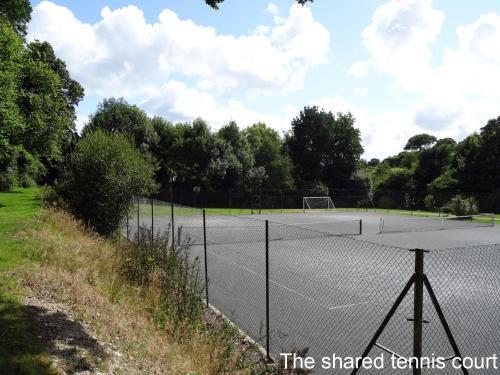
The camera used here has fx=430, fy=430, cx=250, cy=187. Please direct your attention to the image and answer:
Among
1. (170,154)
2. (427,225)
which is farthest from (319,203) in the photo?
(427,225)

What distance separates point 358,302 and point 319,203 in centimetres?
4253

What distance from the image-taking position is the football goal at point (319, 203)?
5068 cm

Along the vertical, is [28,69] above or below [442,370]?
above

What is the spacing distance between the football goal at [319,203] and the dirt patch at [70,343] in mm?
44838

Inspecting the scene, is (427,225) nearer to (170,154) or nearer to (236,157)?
(236,157)

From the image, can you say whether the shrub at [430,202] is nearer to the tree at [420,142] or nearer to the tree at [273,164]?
the tree at [273,164]

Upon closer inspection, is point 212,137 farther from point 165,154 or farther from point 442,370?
point 442,370

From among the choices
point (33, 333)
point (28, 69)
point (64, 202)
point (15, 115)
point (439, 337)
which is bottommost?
point (439, 337)

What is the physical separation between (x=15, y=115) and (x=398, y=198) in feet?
143

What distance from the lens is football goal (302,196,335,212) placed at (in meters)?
50.7

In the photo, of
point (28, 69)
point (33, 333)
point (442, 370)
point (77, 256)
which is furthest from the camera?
point (28, 69)

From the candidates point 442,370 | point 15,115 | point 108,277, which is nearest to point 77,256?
point 108,277

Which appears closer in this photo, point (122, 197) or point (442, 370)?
point (442, 370)

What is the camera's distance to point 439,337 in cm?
802
